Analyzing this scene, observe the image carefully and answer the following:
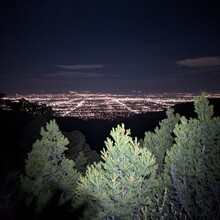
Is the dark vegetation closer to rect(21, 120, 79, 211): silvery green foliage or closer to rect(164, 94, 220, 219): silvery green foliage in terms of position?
rect(21, 120, 79, 211): silvery green foliage

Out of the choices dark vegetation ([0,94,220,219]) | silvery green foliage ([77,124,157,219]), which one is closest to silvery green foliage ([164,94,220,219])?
dark vegetation ([0,94,220,219])

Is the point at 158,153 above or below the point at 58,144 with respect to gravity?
below

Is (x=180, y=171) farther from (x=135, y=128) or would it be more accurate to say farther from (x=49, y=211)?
(x=135, y=128)

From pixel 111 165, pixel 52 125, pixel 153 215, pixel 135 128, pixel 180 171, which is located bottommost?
pixel 135 128

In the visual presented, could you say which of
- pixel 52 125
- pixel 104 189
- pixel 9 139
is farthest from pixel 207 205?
pixel 9 139

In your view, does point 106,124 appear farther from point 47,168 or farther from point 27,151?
point 47,168

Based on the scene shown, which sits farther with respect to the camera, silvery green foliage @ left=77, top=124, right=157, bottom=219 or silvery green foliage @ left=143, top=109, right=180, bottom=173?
silvery green foliage @ left=143, top=109, right=180, bottom=173
